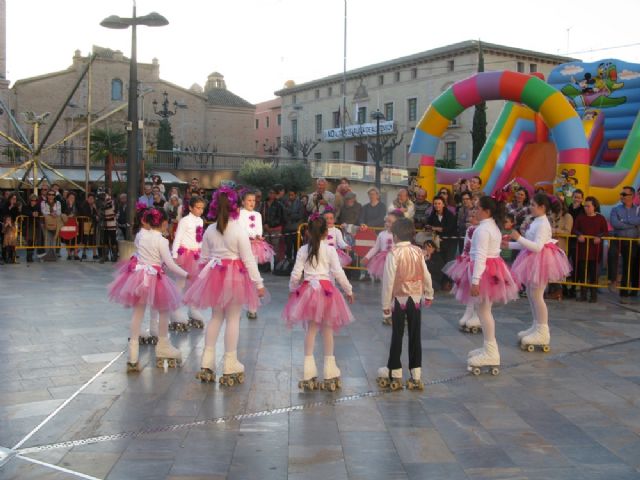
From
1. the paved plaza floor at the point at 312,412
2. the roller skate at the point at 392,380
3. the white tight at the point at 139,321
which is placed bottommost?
the paved plaza floor at the point at 312,412

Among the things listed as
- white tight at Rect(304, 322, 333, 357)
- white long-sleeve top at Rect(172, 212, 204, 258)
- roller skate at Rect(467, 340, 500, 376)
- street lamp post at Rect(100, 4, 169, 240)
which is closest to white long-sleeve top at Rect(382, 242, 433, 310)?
white tight at Rect(304, 322, 333, 357)

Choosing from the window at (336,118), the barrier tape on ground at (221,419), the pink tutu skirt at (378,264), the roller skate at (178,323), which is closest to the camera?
the barrier tape on ground at (221,419)

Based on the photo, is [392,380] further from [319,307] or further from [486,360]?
[486,360]

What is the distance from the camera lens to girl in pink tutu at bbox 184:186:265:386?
705 centimetres

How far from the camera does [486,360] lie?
7.69 metres

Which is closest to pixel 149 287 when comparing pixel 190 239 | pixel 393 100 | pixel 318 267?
Answer: pixel 318 267

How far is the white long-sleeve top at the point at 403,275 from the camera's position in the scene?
6.98m

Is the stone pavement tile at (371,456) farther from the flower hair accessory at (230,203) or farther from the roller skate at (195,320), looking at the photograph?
the roller skate at (195,320)

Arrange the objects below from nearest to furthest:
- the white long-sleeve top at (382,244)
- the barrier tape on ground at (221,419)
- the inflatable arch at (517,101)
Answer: the barrier tape on ground at (221,419) < the white long-sleeve top at (382,244) < the inflatable arch at (517,101)

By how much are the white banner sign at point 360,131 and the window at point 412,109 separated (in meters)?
1.77

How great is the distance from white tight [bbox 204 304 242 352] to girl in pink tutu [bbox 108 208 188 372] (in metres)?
0.71

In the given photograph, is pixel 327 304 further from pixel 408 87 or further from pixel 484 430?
pixel 408 87

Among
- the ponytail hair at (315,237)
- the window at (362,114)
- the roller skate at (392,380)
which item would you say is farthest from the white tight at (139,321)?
the window at (362,114)

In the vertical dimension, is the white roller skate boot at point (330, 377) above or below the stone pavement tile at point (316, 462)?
above
